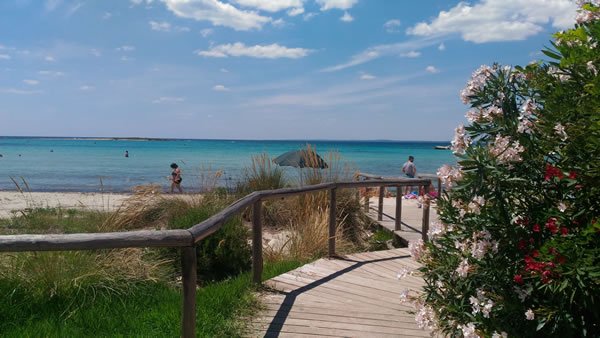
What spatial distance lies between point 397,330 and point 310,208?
4335mm

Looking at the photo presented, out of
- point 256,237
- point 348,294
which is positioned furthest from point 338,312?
point 256,237

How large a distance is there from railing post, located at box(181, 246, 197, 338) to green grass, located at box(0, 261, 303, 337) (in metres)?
0.56

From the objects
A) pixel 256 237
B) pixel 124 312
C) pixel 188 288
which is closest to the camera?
pixel 188 288

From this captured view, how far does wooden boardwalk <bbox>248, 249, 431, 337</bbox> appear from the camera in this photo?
399 centimetres

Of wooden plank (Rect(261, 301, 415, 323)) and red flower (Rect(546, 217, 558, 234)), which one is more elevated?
red flower (Rect(546, 217, 558, 234))

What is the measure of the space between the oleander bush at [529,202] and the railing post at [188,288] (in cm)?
137

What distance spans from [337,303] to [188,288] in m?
1.93

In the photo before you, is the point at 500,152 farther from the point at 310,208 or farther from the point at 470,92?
the point at 310,208

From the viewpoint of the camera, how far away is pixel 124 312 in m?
4.17

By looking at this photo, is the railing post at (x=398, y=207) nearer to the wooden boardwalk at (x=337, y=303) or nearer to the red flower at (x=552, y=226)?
the wooden boardwalk at (x=337, y=303)

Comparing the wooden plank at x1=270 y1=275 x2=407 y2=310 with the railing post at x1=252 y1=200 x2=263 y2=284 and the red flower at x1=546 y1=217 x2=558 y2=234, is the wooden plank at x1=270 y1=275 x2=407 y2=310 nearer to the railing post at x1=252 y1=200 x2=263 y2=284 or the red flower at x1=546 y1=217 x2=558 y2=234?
the railing post at x1=252 y1=200 x2=263 y2=284

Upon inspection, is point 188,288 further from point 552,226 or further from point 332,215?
point 332,215

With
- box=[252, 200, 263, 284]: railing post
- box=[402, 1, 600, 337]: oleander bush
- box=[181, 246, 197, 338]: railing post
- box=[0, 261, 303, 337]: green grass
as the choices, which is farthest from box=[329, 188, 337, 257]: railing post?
box=[402, 1, 600, 337]: oleander bush

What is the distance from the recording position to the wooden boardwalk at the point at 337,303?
3.99m
